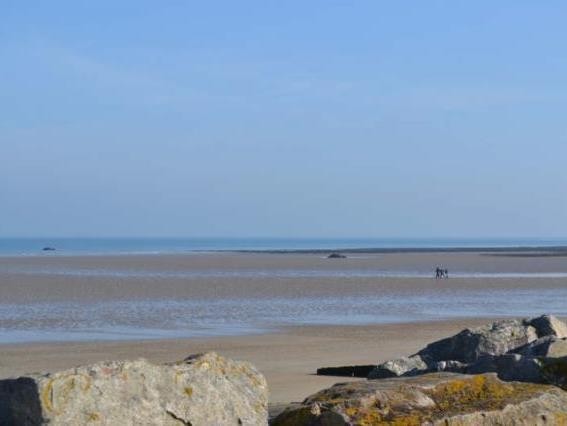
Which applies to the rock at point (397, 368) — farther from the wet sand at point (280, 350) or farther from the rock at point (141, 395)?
the rock at point (141, 395)

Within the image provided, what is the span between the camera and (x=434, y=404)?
7273 mm

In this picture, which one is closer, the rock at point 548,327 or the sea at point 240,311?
the rock at point 548,327

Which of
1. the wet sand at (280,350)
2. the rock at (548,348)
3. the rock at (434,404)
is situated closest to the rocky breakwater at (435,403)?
the rock at (434,404)

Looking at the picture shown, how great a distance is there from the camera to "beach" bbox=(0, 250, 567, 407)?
69.2ft

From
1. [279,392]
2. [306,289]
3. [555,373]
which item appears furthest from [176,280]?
[555,373]

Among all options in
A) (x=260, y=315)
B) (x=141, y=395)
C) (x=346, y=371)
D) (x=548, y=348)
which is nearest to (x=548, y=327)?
(x=548, y=348)

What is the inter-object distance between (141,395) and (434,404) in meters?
1.93

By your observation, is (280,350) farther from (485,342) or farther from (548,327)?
(548,327)

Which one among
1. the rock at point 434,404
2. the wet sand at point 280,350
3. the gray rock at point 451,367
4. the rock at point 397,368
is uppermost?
the rock at point 434,404

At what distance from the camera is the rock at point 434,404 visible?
7.07m

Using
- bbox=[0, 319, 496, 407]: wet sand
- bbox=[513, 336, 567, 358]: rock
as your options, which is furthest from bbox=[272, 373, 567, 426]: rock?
bbox=[0, 319, 496, 407]: wet sand

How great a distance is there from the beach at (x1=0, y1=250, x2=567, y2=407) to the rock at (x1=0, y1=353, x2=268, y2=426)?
6522 millimetres

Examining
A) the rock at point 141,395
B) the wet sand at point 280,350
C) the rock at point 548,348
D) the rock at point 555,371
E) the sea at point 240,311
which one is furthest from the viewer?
the sea at point 240,311

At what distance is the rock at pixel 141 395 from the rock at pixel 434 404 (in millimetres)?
439
